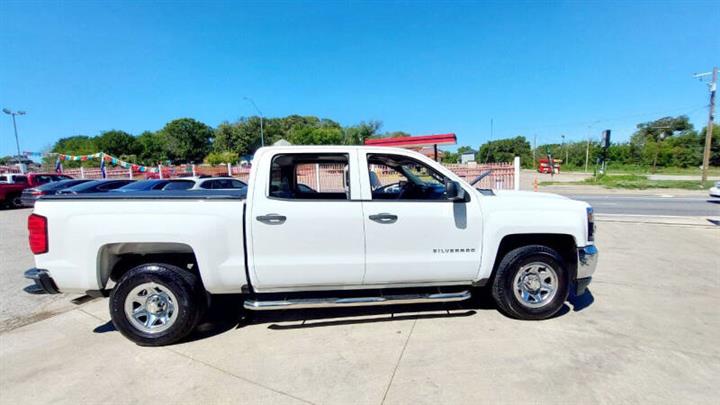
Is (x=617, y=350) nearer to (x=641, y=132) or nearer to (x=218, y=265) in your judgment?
(x=218, y=265)

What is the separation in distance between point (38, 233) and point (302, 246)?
95.8 inches

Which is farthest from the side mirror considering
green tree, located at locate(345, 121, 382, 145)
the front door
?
green tree, located at locate(345, 121, 382, 145)

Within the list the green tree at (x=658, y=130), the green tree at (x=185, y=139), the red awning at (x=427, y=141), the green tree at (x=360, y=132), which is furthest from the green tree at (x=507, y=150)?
the red awning at (x=427, y=141)

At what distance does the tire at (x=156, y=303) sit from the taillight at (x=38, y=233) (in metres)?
0.72

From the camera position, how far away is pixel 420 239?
3182 mm

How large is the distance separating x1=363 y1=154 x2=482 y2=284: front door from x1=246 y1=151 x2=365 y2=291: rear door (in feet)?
0.53

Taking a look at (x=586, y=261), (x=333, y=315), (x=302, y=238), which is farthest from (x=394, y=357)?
(x=586, y=261)

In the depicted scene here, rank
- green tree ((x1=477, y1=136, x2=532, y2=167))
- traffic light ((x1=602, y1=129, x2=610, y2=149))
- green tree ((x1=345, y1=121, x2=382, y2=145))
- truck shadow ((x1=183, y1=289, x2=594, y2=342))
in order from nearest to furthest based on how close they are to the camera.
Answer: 1. truck shadow ((x1=183, y1=289, x2=594, y2=342))
2. traffic light ((x1=602, y1=129, x2=610, y2=149))
3. green tree ((x1=345, y1=121, x2=382, y2=145))
4. green tree ((x1=477, y1=136, x2=532, y2=167))

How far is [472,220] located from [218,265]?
8.51 feet

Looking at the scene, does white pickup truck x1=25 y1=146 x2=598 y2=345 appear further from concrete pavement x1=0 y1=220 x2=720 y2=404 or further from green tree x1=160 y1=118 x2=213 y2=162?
green tree x1=160 y1=118 x2=213 y2=162

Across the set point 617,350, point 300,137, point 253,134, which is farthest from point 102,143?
point 617,350

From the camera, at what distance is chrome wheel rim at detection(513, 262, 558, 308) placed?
3389mm

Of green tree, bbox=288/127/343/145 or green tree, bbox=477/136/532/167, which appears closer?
green tree, bbox=288/127/343/145

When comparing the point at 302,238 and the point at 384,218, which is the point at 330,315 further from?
the point at 384,218
